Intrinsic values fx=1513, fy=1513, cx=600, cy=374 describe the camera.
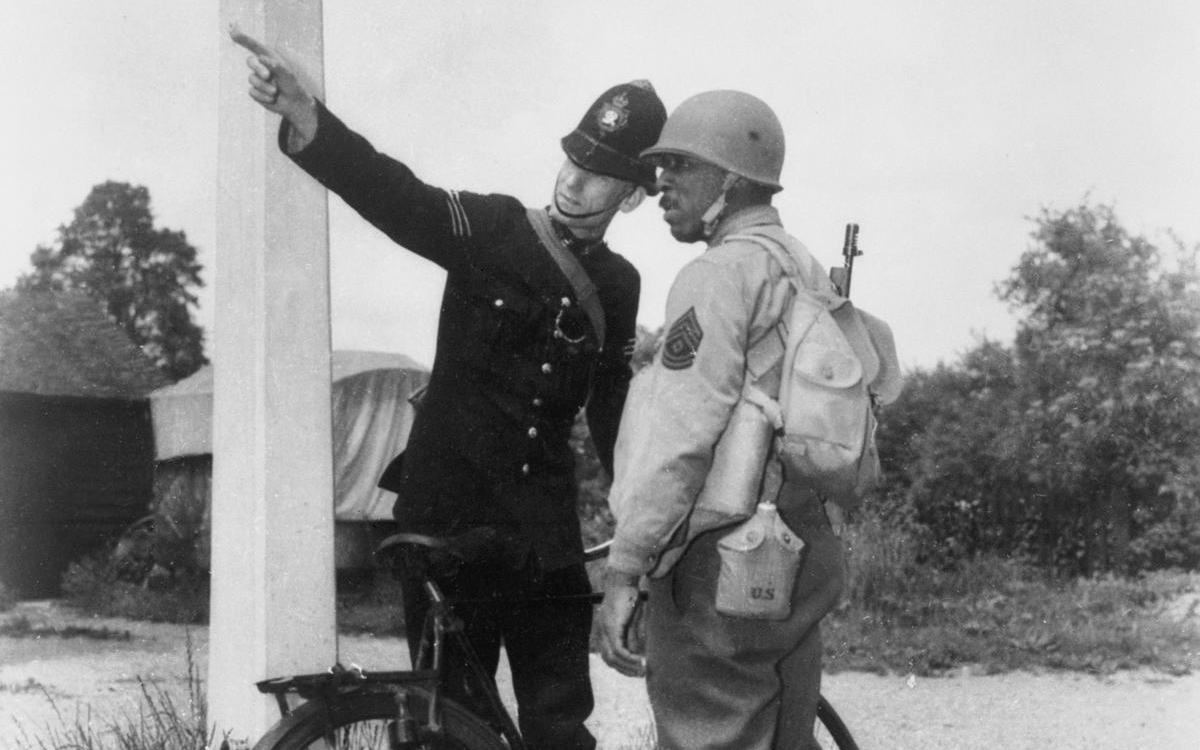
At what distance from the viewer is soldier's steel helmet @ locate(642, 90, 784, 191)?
10.4ft

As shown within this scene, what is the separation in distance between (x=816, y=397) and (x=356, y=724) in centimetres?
120

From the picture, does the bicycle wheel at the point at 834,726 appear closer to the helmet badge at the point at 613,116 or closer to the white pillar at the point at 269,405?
the white pillar at the point at 269,405

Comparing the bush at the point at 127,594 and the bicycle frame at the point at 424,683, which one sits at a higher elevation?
the bicycle frame at the point at 424,683

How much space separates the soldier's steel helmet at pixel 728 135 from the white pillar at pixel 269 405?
1.08m

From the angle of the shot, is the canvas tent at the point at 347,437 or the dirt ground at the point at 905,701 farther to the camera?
the canvas tent at the point at 347,437

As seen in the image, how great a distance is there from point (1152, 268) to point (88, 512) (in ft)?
25.9

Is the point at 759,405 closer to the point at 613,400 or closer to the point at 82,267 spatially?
the point at 613,400

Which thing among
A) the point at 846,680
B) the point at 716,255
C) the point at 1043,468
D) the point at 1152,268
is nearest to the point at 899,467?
the point at 1043,468

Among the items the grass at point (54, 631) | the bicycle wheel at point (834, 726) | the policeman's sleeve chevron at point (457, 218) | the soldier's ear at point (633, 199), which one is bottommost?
the grass at point (54, 631)

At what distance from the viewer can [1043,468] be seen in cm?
1073

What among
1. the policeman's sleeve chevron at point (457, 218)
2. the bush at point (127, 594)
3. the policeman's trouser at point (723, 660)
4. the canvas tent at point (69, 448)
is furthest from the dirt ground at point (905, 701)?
the policeman's sleeve chevron at point (457, 218)

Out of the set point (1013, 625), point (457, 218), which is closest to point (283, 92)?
point (457, 218)

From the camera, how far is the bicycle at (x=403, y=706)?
9.96ft

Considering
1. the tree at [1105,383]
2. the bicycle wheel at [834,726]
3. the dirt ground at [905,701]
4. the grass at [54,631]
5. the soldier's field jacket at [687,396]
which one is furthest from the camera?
the tree at [1105,383]
